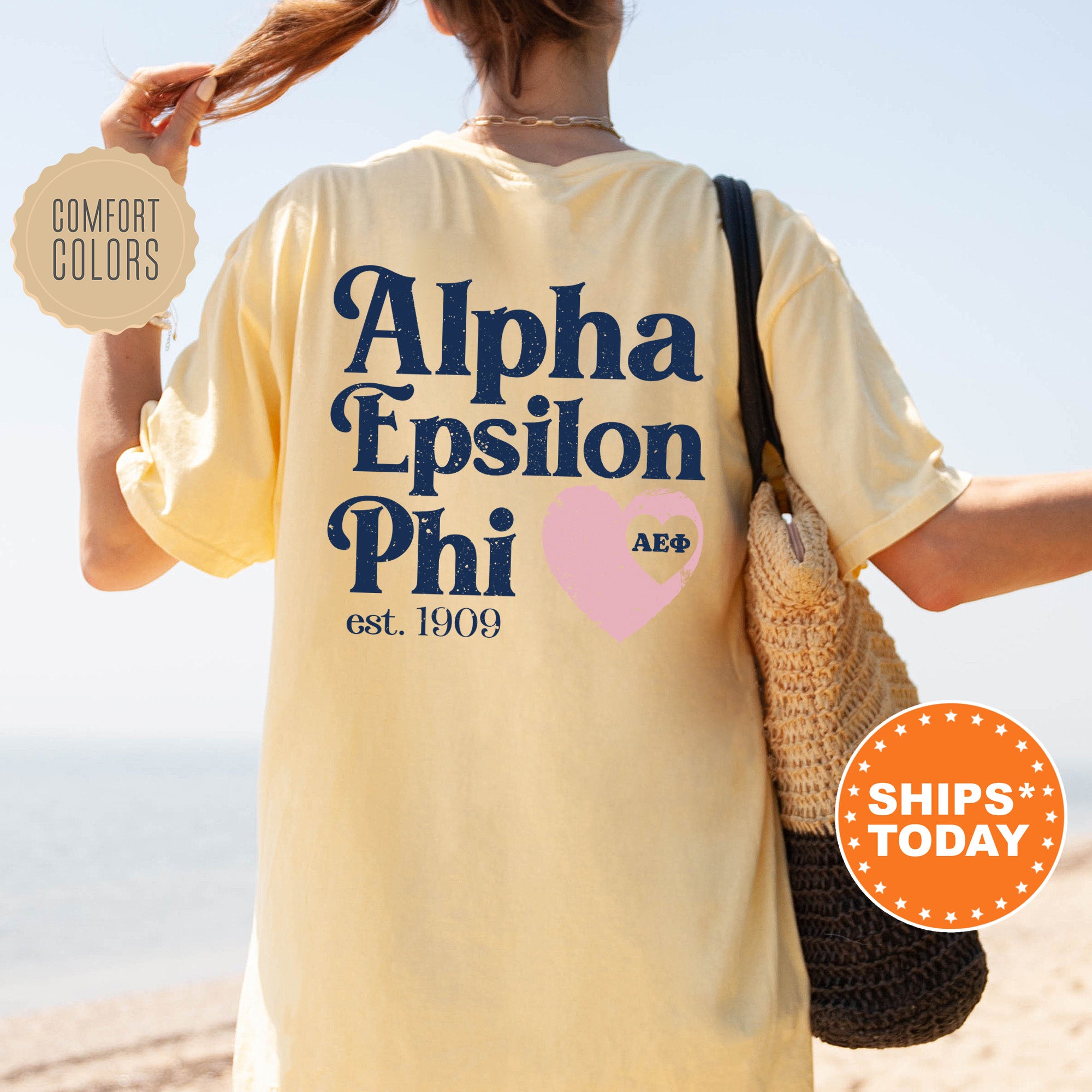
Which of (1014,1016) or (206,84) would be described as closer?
(206,84)

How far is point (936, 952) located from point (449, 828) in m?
0.50

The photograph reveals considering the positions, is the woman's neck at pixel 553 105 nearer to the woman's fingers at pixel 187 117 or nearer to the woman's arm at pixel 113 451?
the woman's fingers at pixel 187 117

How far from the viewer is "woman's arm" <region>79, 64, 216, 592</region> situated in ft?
3.65

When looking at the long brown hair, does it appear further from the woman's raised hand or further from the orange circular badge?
the orange circular badge

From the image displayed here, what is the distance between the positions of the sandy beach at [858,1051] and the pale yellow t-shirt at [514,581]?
467 cm

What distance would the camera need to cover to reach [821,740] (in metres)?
1.04

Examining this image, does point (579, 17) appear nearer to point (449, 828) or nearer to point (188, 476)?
point (188, 476)

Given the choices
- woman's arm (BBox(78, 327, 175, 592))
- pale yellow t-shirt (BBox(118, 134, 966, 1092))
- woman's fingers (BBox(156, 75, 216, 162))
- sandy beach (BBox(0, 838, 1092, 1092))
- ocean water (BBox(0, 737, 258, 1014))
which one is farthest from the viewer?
ocean water (BBox(0, 737, 258, 1014))

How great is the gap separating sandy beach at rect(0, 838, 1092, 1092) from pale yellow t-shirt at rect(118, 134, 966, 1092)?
467 centimetres

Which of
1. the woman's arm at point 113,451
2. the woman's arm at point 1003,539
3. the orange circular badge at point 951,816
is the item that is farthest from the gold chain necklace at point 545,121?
the orange circular badge at point 951,816

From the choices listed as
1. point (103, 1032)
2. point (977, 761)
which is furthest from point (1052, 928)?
point (977, 761)

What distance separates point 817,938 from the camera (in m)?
1.06

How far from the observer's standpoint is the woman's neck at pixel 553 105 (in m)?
1.14

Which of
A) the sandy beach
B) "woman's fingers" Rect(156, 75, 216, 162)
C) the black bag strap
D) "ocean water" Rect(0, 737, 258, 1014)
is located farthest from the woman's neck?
"ocean water" Rect(0, 737, 258, 1014)
